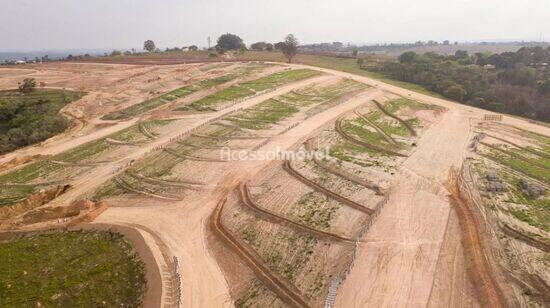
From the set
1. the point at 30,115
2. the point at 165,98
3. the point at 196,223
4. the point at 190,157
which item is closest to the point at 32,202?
the point at 190,157

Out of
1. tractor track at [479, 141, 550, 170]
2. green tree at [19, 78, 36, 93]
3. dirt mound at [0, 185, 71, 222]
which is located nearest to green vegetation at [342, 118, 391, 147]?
tractor track at [479, 141, 550, 170]

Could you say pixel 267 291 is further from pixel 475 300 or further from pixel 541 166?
pixel 541 166

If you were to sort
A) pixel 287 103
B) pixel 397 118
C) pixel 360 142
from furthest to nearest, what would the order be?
1. pixel 287 103
2. pixel 397 118
3. pixel 360 142

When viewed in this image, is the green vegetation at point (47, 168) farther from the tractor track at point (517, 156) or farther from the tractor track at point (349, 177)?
the tractor track at point (517, 156)

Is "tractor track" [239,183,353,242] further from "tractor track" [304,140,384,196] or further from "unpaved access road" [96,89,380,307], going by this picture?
"tractor track" [304,140,384,196]

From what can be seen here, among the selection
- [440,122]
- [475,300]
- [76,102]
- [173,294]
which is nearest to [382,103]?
[440,122]

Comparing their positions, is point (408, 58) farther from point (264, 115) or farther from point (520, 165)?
point (520, 165)

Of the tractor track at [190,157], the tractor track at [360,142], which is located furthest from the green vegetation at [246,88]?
the tractor track at [360,142]
